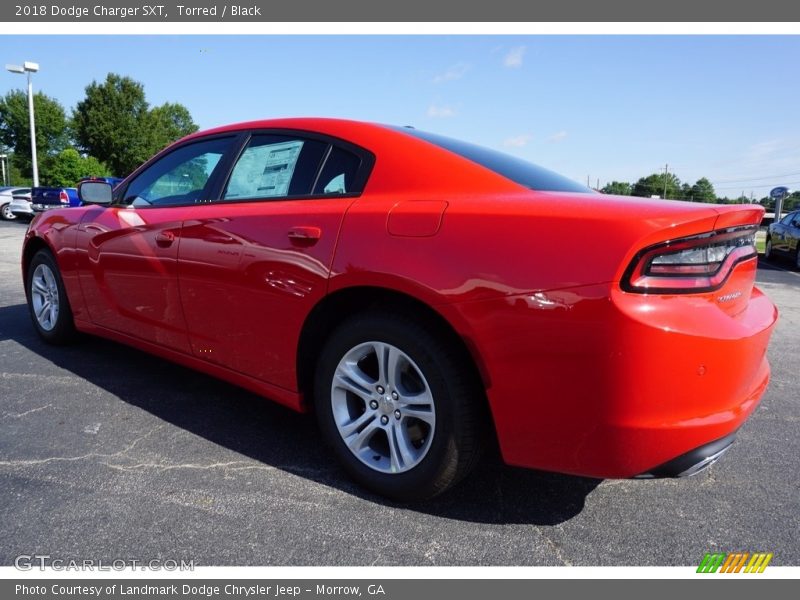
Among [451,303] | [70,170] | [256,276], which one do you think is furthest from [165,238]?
[70,170]

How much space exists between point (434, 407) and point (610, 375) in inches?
25.0

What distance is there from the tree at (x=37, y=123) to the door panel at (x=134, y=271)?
6115cm

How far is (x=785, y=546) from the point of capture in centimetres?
196

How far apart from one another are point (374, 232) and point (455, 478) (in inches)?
38.3

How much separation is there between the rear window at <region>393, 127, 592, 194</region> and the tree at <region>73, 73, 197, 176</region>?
165 ft

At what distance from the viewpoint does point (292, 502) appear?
7.13 ft

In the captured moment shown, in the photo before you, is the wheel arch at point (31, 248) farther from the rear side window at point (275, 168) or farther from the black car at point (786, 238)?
the black car at point (786, 238)

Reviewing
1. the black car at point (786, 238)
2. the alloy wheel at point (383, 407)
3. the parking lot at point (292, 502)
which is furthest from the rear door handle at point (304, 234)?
the black car at point (786, 238)

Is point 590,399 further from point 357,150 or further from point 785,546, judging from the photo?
point 357,150

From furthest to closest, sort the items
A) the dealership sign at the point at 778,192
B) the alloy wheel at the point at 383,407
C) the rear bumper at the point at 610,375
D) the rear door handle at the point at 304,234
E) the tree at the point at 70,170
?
the tree at the point at 70,170, the dealership sign at the point at 778,192, the rear door handle at the point at 304,234, the alloy wheel at the point at 383,407, the rear bumper at the point at 610,375

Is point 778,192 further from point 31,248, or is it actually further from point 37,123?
point 37,123

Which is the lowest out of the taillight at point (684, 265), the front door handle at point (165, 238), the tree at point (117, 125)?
the front door handle at point (165, 238)

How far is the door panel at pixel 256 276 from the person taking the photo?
230cm
